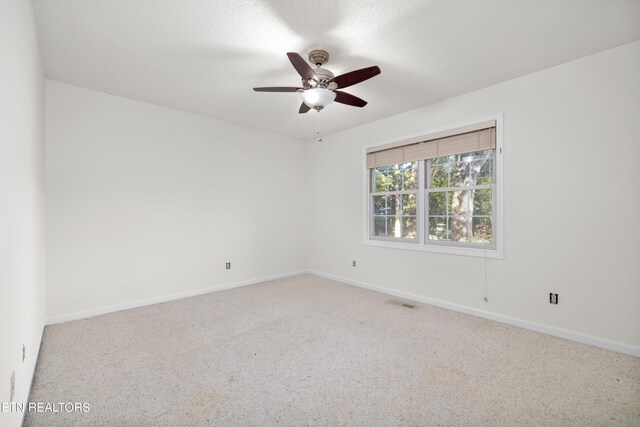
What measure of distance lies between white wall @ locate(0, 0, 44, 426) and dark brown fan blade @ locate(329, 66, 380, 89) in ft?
6.32

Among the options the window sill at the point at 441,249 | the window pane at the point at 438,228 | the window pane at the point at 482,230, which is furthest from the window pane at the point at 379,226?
the window pane at the point at 482,230

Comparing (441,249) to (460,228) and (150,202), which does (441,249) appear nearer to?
(460,228)

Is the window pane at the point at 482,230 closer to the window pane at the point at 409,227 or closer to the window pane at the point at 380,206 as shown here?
the window pane at the point at 409,227

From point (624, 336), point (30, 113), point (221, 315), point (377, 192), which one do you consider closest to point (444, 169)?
point (377, 192)

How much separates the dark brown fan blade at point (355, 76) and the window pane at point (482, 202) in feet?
6.61

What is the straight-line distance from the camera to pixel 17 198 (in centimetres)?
163

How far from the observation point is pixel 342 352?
252 centimetres

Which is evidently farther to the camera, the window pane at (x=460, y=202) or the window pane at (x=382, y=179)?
the window pane at (x=382, y=179)

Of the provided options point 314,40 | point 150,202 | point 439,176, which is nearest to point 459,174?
point 439,176

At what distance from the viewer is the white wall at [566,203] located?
252 centimetres

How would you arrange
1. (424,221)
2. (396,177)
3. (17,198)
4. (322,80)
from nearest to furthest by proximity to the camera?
(17,198) → (322,80) → (424,221) → (396,177)

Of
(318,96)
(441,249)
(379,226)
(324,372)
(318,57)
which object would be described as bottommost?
(324,372)

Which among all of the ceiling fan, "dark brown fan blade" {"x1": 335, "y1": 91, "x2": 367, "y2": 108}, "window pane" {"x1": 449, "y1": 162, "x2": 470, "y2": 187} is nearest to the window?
"window pane" {"x1": 449, "y1": 162, "x2": 470, "y2": 187}

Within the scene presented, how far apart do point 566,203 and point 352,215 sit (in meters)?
2.75
